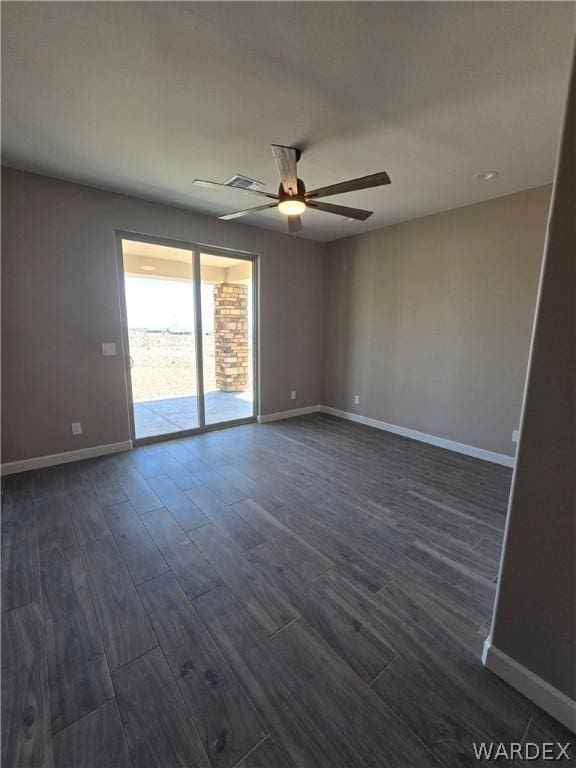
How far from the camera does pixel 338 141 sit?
7.27 ft

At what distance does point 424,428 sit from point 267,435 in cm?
200

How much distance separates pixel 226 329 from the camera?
4629 millimetres

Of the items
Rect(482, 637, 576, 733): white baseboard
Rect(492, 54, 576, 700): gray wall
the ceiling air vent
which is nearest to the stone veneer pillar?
the ceiling air vent

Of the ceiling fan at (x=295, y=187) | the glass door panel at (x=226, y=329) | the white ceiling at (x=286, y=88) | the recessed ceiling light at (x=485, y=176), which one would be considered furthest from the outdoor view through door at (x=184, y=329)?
the recessed ceiling light at (x=485, y=176)

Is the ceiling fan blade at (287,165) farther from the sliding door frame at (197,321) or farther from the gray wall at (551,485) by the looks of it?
the sliding door frame at (197,321)

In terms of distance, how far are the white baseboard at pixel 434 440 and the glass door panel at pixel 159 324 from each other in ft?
7.61

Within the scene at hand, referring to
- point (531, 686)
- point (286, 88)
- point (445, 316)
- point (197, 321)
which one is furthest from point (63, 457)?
point (445, 316)

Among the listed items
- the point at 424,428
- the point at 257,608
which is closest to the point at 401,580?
the point at 257,608

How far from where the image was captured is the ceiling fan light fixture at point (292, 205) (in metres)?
2.25

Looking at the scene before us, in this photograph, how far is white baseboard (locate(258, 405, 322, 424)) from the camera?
4672 mm

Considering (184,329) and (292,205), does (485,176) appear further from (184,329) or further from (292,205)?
(184,329)

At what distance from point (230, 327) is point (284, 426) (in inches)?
65.6

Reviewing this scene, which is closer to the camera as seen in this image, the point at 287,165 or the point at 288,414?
the point at 287,165

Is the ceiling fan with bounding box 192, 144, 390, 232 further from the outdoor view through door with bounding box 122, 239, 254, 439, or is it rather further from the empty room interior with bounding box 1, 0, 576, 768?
the outdoor view through door with bounding box 122, 239, 254, 439
